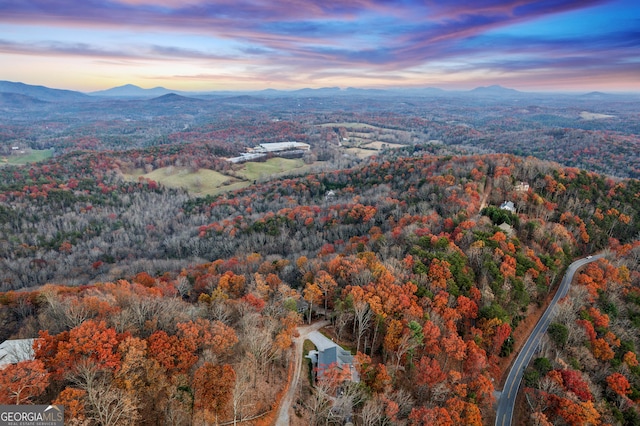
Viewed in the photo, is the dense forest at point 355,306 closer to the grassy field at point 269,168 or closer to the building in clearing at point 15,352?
the building in clearing at point 15,352

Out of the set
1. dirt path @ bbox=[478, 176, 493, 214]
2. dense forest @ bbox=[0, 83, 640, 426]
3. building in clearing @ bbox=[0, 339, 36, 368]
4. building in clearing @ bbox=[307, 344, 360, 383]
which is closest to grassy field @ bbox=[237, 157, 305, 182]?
dense forest @ bbox=[0, 83, 640, 426]

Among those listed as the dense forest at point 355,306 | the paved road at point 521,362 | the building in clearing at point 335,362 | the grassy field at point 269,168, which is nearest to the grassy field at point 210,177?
the grassy field at point 269,168

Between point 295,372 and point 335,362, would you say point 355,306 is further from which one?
point 295,372

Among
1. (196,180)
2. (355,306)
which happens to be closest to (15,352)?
(355,306)

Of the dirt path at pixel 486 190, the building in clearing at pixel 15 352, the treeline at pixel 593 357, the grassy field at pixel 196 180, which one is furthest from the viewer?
the grassy field at pixel 196 180

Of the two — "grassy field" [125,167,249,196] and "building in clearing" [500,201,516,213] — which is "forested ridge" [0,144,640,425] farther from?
"grassy field" [125,167,249,196]

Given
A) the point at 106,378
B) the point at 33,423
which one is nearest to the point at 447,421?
the point at 106,378
